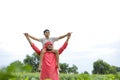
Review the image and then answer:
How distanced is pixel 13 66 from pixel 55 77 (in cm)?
776

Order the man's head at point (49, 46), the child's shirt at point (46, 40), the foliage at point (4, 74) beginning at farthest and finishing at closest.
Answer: the child's shirt at point (46, 40)
the man's head at point (49, 46)
the foliage at point (4, 74)

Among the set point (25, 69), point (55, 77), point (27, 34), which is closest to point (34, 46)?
point (27, 34)

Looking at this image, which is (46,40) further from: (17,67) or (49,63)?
(17,67)

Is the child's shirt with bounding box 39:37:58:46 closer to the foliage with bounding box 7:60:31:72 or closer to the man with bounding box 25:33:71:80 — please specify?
the man with bounding box 25:33:71:80

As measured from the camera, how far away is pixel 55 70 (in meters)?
8.71

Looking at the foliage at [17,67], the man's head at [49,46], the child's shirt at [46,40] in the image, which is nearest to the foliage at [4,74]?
the foliage at [17,67]

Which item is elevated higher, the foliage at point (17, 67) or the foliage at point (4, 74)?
the foliage at point (17, 67)

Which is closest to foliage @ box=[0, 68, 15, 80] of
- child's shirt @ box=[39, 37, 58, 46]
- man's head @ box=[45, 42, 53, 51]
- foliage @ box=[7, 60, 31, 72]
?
foliage @ box=[7, 60, 31, 72]

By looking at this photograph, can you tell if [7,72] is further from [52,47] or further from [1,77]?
[52,47]

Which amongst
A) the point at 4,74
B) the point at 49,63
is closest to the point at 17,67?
the point at 4,74

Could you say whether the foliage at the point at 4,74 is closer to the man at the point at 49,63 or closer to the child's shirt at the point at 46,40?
the man at the point at 49,63

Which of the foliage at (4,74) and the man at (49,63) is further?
the man at (49,63)

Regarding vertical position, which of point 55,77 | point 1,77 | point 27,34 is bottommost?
point 1,77

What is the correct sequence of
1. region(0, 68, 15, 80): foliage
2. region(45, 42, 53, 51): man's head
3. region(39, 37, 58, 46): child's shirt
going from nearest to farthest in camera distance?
region(0, 68, 15, 80): foliage → region(45, 42, 53, 51): man's head → region(39, 37, 58, 46): child's shirt
